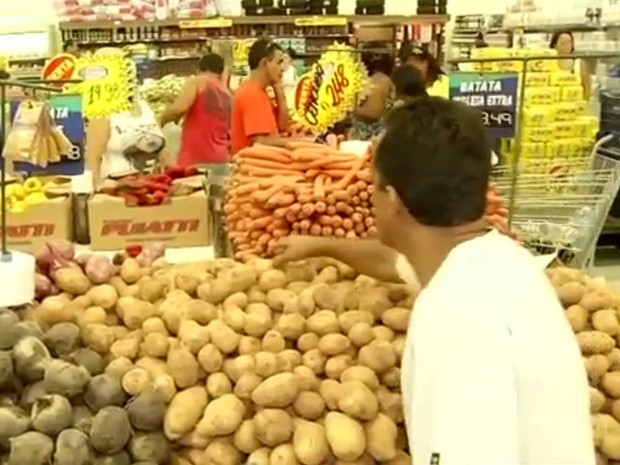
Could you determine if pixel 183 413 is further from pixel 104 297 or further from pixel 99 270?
pixel 99 270

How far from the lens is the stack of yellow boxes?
→ 6195 mm

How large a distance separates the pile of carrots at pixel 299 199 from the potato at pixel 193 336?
2.25 ft

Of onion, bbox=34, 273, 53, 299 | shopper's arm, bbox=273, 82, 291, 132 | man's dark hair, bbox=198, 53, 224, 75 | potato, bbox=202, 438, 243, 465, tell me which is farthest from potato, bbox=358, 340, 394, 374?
man's dark hair, bbox=198, 53, 224, 75

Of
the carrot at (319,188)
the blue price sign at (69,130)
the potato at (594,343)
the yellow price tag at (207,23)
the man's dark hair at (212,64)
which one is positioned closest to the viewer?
the potato at (594,343)

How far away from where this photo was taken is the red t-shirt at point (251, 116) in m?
5.39

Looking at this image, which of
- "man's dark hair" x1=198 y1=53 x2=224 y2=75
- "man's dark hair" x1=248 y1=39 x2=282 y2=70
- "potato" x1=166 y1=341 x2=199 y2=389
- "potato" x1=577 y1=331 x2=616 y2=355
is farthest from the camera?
"man's dark hair" x1=198 y1=53 x2=224 y2=75

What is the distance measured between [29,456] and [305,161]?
146 centimetres

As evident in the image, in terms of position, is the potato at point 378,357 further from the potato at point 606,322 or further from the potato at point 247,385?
the potato at point 606,322

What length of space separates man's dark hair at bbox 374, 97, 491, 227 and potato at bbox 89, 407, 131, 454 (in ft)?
2.53

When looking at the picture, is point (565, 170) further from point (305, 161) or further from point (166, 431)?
point (166, 431)

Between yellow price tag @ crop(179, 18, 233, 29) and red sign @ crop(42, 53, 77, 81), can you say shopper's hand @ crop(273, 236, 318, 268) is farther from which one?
yellow price tag @ crop(179, 18, 233, 29)

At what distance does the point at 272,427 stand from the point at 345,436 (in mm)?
145

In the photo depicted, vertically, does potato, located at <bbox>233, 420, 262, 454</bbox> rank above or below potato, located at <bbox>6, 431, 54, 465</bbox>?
below

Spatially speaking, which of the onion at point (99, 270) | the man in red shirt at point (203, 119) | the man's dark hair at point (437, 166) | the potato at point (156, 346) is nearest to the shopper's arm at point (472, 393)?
the man's dark hair at point (437, 166)
